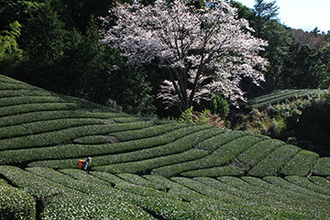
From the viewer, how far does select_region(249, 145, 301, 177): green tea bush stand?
40.6 ft

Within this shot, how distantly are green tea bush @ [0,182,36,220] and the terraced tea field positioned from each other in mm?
19

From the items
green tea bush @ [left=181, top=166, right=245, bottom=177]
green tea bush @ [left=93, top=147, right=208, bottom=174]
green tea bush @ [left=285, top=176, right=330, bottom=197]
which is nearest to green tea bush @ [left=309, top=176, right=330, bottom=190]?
green tea bush @ [left=285, top=176, right=330, bottom=197]

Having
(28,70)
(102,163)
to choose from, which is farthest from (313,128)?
(28,70)

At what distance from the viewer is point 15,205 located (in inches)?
205

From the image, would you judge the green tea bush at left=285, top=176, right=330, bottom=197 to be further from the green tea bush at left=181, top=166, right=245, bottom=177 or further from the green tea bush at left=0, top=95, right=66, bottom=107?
the green tea bush at left=0, top=95, right=66, bottom=107

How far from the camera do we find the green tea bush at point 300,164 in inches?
501

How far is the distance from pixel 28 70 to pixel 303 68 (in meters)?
35.7

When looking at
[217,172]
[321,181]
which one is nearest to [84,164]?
[217,172]

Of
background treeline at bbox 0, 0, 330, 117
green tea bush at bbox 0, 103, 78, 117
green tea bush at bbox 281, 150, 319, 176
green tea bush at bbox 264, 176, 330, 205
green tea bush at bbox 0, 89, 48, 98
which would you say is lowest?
green tea bush at bbox 264, 176, 330, 205

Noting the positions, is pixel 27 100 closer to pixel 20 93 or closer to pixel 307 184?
pixel 20 93

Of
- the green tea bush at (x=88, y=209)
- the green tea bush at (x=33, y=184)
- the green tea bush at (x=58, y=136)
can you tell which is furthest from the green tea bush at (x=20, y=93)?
the green tea bush at (x=88, y=209)

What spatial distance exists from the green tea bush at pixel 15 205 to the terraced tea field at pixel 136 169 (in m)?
0.02

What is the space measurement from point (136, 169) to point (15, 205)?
600 centimetres

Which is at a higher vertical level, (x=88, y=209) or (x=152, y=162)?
(x=88, y=209)
